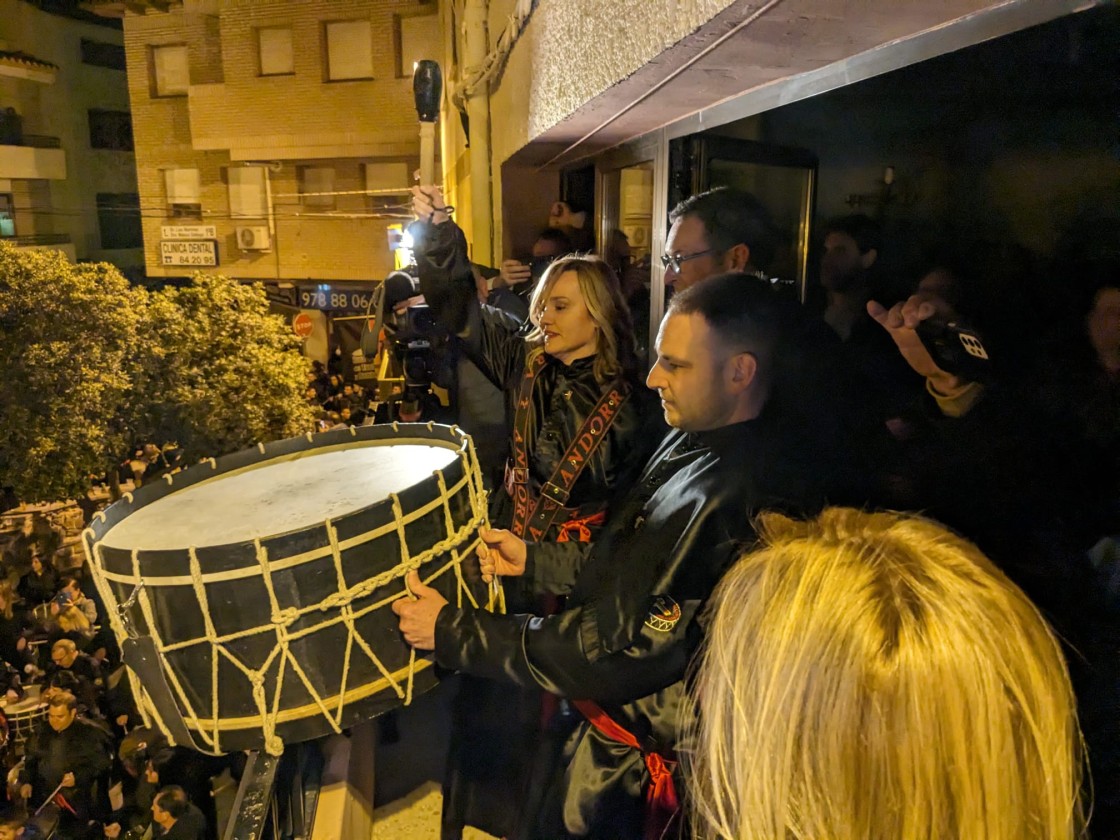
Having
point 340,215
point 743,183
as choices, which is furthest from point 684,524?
point 340,215

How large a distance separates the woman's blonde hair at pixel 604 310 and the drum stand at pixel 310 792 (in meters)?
1.43

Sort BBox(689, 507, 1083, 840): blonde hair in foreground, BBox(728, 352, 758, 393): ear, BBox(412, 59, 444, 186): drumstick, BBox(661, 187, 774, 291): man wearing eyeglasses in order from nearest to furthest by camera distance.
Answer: BBox(689, 507, 1083, 840): blonde hair in foreground, BBox(728, 352, 758, 393): ear, BBox(661, 187, 774, 291): man wearing eyeglasses, BBox(412, 59, 444, 186): drumstick

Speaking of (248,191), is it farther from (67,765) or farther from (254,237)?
(67,765)

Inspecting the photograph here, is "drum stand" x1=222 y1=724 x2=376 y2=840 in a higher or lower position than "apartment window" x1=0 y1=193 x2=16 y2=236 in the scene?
lower

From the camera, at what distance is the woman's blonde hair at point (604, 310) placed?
245cm

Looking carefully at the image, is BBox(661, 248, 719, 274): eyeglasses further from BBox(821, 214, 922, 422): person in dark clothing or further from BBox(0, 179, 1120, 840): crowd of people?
BBox(821, 214, 922, 422): person in dark clothing

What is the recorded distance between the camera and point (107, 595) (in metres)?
1.55

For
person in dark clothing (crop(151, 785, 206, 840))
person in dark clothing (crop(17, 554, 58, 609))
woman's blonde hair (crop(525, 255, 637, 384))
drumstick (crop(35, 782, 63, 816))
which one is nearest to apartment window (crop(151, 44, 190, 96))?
person in dark clothing (crop(17, 554, 58, 609))

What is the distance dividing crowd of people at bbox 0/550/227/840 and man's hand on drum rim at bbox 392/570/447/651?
10.1 feet

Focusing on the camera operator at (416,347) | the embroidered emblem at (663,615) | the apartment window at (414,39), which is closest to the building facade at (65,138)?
the apartment window at (414,39)

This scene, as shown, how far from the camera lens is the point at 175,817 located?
148 inches

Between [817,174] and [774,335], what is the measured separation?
2.72 feet

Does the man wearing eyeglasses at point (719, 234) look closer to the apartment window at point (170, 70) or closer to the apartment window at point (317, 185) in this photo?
the apartment window at point (317, 185)

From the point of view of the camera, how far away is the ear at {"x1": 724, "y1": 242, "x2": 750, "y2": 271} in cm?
226
